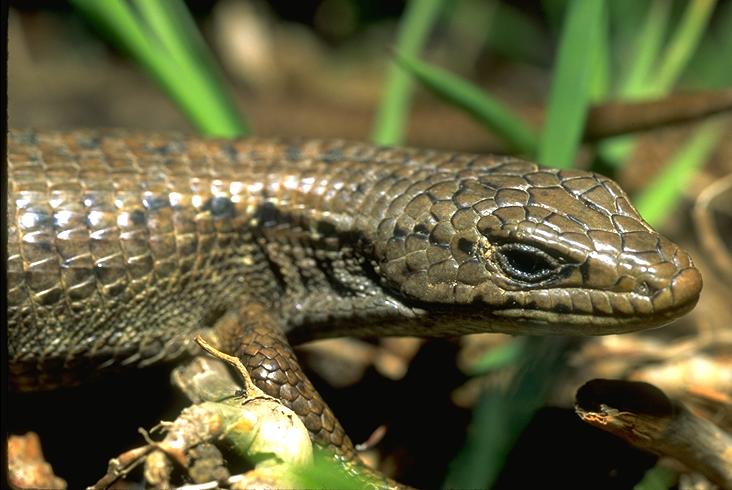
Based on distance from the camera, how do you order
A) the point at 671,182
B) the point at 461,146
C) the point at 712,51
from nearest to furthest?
the point at 671,182
the point at 461,146
the point at 712,51

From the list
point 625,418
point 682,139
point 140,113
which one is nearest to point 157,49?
point 140,113

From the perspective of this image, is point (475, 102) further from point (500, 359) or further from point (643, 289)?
point (643, 289)

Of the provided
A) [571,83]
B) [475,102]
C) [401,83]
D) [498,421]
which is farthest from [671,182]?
[498,421]

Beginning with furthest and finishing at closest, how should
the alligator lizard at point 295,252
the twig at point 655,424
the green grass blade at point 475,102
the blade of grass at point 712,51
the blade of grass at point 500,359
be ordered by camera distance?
1. the blade of grass at point 712,51
2. the blade of grass at point 500,359
3. the green grass blade at point 475,102
4. the alligator lizard at point 295,252
5. the twig at point 655,424

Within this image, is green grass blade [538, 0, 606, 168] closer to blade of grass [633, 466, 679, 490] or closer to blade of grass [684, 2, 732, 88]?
blade of grass [633, 466, 679, 490]

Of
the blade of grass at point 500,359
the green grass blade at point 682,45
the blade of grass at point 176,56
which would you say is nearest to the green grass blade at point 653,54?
the green grass blade at point 682,45

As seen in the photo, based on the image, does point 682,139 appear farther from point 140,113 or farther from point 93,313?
point 93,313

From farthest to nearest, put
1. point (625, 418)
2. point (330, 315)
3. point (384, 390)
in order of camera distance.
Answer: point (384, 390) → point (330, 315) → point (625, 418)

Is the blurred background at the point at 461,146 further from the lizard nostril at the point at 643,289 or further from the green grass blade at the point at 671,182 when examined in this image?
the lizard nostril at the point at 643,289
